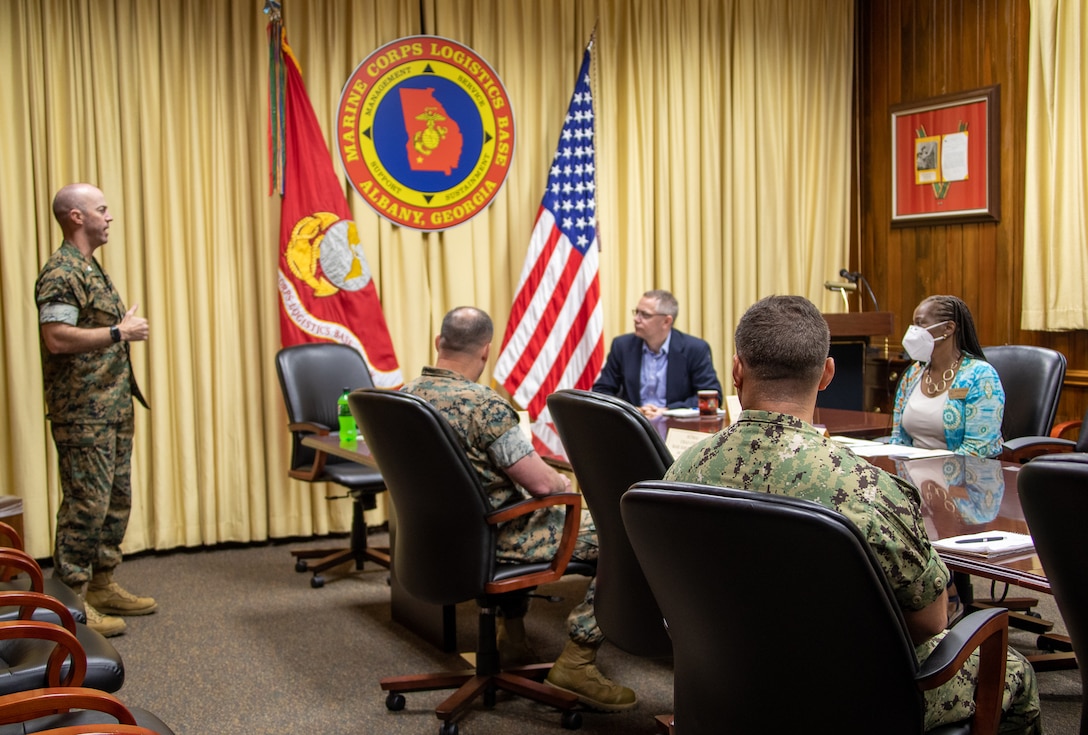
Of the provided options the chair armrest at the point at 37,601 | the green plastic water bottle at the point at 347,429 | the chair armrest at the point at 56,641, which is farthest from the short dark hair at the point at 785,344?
the green plastic water bottle at the point at 347,429

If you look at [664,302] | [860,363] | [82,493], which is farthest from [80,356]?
[860,363]

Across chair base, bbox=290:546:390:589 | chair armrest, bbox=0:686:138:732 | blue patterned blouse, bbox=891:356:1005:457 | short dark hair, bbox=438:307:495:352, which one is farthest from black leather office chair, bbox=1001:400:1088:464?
chair armrest, bbox=0:686:138:732

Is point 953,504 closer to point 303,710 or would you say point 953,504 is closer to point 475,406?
point 475,406

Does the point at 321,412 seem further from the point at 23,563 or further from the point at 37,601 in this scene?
the point at 37,601

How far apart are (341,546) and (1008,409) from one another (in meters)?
3.10

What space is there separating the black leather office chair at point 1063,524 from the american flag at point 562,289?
3.90m

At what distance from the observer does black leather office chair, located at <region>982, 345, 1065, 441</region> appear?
3984 mm

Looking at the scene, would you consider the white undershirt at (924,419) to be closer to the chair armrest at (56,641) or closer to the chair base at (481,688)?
the chair base at (481,688)

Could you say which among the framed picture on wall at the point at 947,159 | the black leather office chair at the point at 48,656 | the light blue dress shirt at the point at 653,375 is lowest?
the black leather office chair at the point at 48,656

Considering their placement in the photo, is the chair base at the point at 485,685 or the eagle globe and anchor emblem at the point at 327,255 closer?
the chair base at the point at 485,685

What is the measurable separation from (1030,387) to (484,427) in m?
2.37

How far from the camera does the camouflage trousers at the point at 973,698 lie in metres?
1.69

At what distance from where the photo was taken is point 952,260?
19.0 ft

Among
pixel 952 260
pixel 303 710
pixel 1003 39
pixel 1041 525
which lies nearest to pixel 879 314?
pixel 952 260
